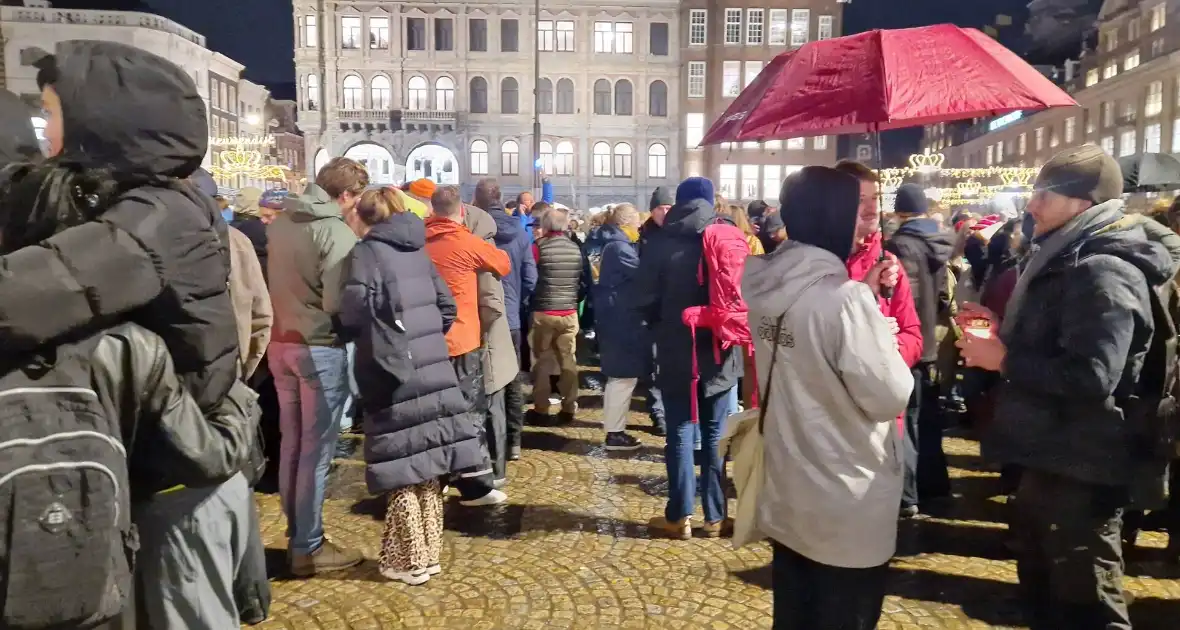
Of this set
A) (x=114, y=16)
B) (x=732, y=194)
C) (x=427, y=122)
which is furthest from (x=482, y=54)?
(x=114, y=16)

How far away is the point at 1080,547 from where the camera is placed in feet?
9.06

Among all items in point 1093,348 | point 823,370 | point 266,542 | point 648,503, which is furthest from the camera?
point 648,503

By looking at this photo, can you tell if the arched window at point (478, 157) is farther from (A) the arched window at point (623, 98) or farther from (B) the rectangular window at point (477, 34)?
(A) the arched window at point (623, 98)

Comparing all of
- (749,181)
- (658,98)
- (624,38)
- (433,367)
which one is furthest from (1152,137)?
(433,367)

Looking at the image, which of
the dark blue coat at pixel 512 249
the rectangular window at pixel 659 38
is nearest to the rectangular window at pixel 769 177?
the rectangular window at pixel 659 38

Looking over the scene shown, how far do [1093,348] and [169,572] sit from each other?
2.83 m

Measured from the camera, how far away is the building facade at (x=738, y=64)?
145ft

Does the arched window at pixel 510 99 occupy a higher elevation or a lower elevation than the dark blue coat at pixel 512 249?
higher

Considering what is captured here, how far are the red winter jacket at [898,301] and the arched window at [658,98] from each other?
43093 millimetres

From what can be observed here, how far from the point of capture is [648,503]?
536cm

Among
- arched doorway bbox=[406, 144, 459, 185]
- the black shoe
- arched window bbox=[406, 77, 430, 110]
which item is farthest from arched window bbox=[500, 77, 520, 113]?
the black shoe

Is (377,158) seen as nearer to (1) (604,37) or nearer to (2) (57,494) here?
(1) (604,37)

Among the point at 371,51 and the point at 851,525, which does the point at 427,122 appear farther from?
the point at 851,525

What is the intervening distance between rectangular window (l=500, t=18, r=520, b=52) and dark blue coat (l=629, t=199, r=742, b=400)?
42.4 m
